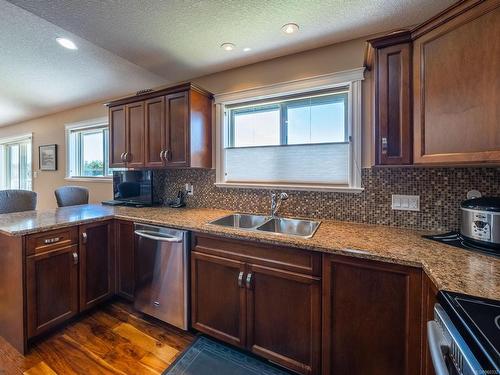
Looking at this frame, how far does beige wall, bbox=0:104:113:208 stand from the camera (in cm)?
379

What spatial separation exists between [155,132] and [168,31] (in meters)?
0.99

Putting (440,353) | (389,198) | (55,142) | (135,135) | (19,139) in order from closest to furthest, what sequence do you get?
(440,353)
(389,198)
(135,135)
(55,142)
(19,139)

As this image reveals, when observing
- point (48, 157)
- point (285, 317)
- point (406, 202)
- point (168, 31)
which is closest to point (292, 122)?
point (406, 202)

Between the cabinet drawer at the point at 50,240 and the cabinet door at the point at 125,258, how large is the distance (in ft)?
1.14

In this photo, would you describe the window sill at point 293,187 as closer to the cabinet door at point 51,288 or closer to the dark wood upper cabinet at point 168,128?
the dark wood upper cabinet at point 168,128

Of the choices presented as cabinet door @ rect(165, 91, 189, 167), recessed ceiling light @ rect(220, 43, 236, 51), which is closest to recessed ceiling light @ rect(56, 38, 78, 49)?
cabinet door @ rect(165, 91, 189, 167)

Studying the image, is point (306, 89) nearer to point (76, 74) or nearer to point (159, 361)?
point (159, 361)

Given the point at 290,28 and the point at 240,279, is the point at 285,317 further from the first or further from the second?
the point at 290,28

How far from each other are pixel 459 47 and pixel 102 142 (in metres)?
4.34

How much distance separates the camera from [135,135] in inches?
104

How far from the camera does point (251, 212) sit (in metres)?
2.38

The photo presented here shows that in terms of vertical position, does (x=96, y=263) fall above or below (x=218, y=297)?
above

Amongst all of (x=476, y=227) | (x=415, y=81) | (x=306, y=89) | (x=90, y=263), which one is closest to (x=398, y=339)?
(x=476, y=227)

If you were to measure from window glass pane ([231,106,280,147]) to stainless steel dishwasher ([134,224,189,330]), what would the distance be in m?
1.18
